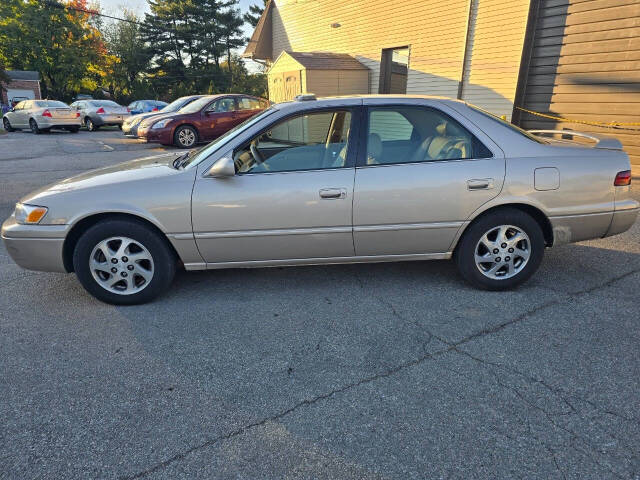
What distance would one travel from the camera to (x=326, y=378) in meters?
2.58

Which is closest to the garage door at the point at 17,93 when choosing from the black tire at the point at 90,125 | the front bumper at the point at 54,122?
the black tire at the point at 90,125

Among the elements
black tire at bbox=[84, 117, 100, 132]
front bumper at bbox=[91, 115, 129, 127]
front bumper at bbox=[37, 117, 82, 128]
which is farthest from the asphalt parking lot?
black tire at bbox=[84, 117, 100, 132]

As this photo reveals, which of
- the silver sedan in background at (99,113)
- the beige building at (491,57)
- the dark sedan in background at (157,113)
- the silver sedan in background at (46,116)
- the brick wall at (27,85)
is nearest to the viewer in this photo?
the beige building at (491,57)

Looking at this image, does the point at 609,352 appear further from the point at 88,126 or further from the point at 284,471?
the point at 88,126

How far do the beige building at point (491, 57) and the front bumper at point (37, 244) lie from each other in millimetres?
9084

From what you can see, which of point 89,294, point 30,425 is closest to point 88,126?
point 89,294

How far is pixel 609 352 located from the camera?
9.06 feet

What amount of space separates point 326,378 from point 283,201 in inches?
54.4

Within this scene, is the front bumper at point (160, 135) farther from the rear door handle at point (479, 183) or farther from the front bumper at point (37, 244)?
the rear door handle at point (479, 183)

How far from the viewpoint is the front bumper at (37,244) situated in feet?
11.0

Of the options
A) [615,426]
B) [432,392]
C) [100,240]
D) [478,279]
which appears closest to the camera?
[615,426]

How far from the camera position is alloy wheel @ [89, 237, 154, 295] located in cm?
340

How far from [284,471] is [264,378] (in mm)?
697

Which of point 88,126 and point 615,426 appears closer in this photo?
point 615,426
